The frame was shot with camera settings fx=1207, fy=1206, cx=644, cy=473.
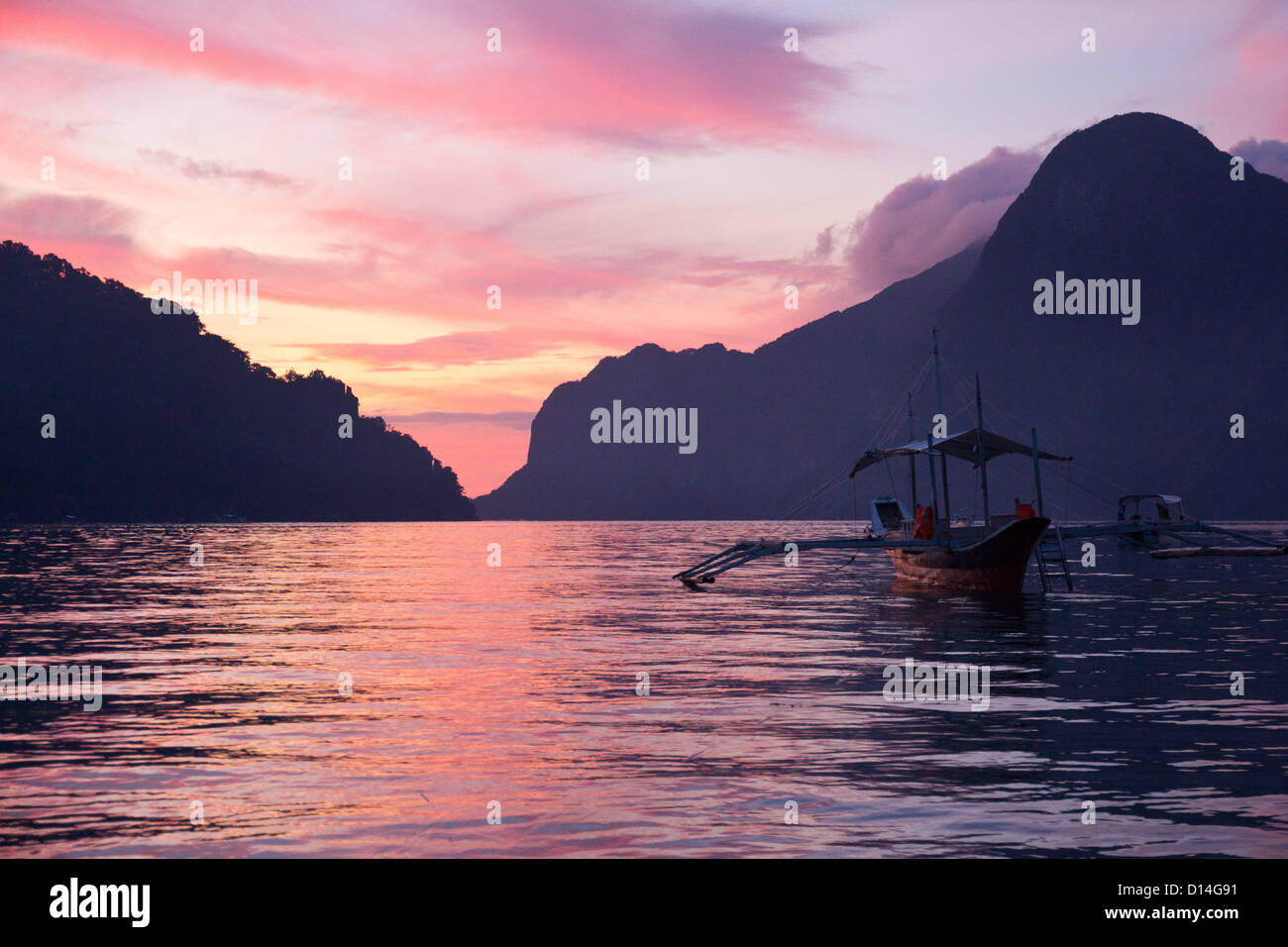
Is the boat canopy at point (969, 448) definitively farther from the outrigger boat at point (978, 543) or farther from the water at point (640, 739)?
the water at point (640, 739)

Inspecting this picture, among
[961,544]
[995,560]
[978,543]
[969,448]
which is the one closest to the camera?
[995,560]

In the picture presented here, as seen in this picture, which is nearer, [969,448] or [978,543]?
[978,543]

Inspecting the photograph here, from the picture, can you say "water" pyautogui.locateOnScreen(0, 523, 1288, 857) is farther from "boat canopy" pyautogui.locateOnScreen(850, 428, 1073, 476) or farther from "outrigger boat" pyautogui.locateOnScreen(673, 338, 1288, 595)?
"boat canopy" pyautogui.locateOnScreen(850, 428, 1073, 476)

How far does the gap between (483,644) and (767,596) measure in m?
25.6

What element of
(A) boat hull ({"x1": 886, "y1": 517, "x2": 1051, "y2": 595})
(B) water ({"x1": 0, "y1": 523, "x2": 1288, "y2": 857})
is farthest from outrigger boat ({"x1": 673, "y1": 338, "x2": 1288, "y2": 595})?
(B) water ({"x1": 0, "y1": 523, "x2": 1288, "y2": 857})

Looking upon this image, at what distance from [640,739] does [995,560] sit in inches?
1427

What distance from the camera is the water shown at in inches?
486

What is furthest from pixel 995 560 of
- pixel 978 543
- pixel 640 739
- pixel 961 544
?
pixel 640 739

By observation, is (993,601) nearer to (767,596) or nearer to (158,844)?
(767,596)

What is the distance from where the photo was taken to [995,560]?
Result: 5116 cm

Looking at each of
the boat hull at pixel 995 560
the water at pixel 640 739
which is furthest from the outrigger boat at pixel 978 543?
the water at pixel 640 739

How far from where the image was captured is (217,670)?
27.1 metres

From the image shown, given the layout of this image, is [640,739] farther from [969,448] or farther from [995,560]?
[969,448]

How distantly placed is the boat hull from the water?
7.79 meters
